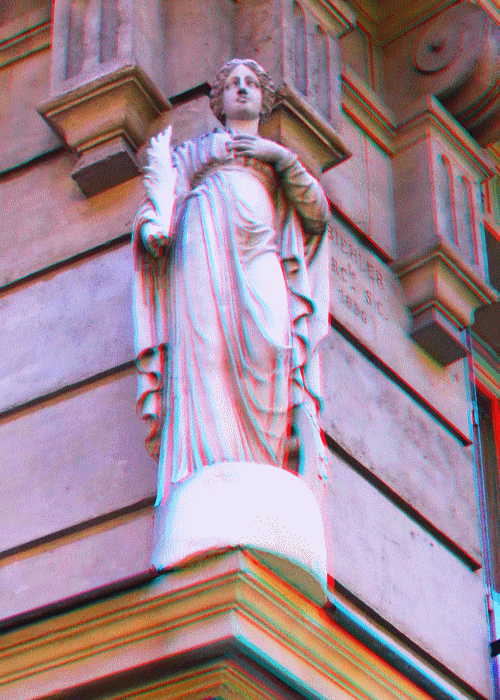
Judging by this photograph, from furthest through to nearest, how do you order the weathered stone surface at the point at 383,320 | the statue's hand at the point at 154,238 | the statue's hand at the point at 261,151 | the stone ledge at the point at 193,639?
1. the weathered stone surface at the point at 383,320
2. the statue's hand at the point at 261,151
3. the statue's hand at the point at 154,238
4. the stone ledge at the point at 193,639

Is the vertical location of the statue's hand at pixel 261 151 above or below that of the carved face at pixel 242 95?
below

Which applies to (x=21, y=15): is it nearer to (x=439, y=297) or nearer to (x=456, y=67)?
(x=456, y=67)

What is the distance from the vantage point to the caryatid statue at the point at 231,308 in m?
6.44

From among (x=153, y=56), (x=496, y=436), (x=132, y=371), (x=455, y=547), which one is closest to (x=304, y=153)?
(x=153, y=56)

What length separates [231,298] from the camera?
265 inches

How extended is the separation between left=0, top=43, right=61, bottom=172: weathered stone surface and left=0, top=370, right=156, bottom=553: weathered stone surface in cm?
175

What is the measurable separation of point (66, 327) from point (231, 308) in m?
1.43

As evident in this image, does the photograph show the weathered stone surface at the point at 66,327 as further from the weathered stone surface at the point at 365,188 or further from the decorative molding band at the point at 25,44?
the decorative molding band at the point at 25,44

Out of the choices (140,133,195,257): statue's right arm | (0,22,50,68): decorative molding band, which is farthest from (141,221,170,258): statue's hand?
(0,22,50,68): decorative molding band

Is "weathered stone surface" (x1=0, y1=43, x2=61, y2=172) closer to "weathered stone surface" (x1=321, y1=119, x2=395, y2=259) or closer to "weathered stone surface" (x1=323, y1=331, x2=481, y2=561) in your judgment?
"weathered stone surface" (x1=321, y1=119, x2=395, y2=259)

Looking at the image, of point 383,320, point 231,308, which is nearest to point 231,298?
point 231,308

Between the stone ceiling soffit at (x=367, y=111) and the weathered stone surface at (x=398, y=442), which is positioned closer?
the weathered stone surface at (x=398, y=442)

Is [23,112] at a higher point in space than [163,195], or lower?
higher

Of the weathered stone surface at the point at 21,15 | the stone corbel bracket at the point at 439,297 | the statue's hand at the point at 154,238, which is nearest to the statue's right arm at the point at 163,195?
the statue's hand at the point at 154,238
